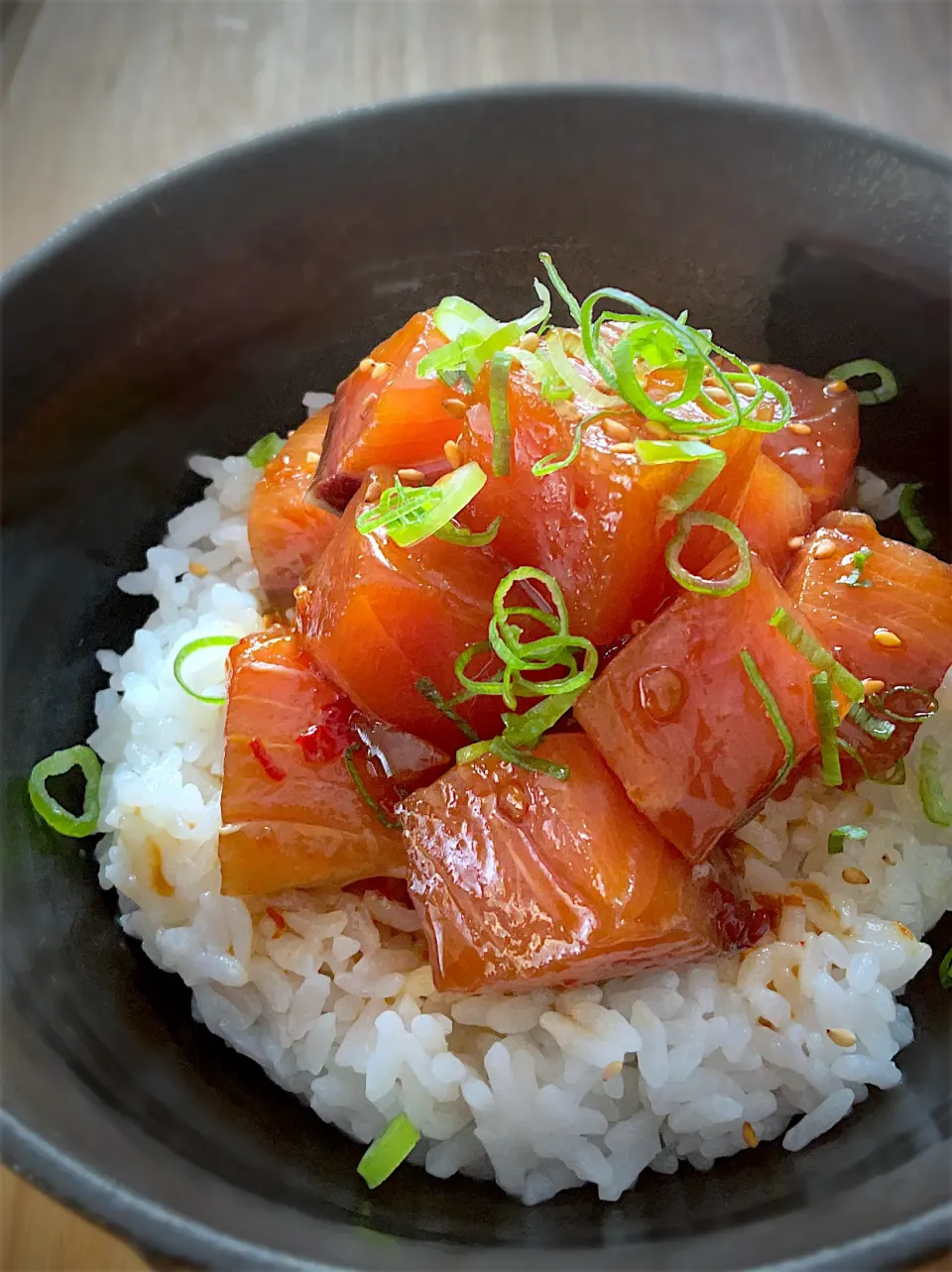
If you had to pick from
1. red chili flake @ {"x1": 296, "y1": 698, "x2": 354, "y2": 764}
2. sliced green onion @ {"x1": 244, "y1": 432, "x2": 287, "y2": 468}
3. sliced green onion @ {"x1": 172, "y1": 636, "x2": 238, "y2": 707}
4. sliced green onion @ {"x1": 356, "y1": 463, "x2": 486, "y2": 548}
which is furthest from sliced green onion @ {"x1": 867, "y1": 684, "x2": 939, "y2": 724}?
sliced green onion @ {"x1": 244, "y1": 432, "x2": 287, "y2": 468}

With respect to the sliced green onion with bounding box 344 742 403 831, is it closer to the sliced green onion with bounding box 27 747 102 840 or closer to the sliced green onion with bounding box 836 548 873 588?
the sliced green onion with bounding box 27 747 102 840

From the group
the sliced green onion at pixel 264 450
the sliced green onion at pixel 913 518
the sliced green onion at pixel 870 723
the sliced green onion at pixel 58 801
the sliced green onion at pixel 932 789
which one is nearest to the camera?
the sliced green onion at pixel 870 723

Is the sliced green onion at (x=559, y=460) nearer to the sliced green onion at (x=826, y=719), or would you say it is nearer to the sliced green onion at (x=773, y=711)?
the sliced green onion at (x=773, y=711)

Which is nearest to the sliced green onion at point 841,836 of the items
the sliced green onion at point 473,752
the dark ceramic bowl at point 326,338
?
the dark ceramic bowl at point 326,338

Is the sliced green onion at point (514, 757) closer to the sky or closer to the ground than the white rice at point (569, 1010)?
closer to the sky

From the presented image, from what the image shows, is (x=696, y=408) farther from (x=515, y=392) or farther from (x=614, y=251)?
(x=614, y=251)

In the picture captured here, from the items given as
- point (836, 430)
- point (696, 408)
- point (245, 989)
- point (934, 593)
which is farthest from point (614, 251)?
point (245, 989)
